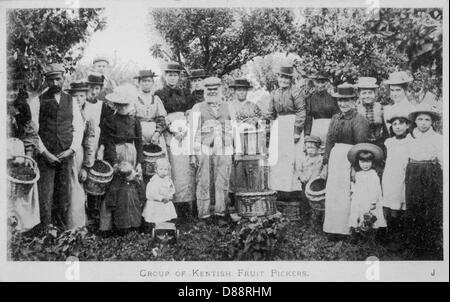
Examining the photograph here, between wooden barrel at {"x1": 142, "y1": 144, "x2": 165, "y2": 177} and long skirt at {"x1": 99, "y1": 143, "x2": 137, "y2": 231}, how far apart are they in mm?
96

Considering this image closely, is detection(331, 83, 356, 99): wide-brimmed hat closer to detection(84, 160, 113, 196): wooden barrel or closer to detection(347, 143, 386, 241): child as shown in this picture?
detection(347, 143, 386, 241): child

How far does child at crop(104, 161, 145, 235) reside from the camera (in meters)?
4.35

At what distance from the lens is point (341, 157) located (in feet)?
14.3

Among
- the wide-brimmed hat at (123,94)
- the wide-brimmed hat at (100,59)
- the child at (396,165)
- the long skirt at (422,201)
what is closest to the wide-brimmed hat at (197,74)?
the wide-brimmed hat at (123,94)

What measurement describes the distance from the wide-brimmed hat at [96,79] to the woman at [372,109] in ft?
7.44

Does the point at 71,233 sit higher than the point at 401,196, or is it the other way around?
the point at 401,196

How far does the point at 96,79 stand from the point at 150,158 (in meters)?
0.85

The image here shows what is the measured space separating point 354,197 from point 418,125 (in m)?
0.86

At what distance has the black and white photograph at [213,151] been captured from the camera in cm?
436

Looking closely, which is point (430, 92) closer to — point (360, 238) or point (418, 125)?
point (418, 125)

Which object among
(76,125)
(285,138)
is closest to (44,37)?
(76,125)
